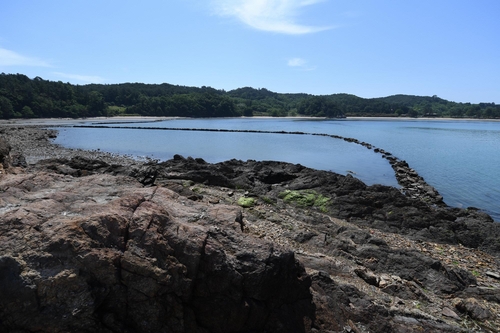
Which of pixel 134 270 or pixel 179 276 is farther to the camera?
pixel 179 276

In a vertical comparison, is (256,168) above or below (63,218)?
below

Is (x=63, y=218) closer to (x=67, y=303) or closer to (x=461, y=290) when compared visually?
Result: (x=67, y=303)

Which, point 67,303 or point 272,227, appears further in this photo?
point 272,227

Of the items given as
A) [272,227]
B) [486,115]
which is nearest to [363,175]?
[272,227]

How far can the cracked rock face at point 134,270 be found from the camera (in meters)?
5.40

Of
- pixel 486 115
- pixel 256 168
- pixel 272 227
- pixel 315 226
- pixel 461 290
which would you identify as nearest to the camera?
pixel 461 290

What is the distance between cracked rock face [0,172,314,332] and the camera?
5402 mm

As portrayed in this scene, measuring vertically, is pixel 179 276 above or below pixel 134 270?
below

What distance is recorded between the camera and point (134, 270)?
585cm

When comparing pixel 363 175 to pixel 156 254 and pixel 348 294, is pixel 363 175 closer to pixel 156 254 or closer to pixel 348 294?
pixel 348 294

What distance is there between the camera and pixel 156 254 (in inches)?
241

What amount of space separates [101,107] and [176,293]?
162657 millimetres

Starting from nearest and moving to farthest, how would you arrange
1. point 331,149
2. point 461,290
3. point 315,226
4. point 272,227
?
point 461,290, point 272,227, point 315,226, point 331,149

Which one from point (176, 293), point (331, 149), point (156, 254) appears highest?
point (156, 254)
